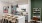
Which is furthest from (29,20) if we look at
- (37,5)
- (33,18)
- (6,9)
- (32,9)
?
(6,9)

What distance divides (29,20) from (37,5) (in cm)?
35

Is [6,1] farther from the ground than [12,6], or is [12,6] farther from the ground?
[6,1]

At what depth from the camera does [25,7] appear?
1.43 m

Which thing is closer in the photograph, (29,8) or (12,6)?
(29,8)

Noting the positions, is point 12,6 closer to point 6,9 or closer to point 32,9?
point 6,9

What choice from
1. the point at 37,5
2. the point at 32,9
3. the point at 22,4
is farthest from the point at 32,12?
the point at 22,4

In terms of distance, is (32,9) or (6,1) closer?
(32,9)

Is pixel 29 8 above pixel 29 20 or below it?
above

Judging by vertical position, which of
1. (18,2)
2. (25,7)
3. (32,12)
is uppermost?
(18,2)

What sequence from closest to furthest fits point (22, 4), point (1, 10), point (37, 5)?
point (37, 5) → point (22, 4) → point (1, 10)

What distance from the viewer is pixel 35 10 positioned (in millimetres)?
1380

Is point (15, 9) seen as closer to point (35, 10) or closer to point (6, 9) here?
point (6, 9)

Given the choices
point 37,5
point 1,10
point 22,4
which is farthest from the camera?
point 1,10

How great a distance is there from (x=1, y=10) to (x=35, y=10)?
0.77m
